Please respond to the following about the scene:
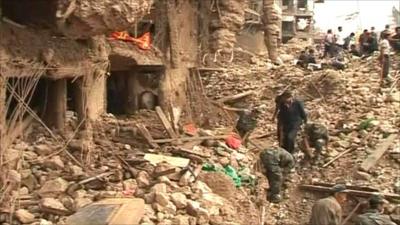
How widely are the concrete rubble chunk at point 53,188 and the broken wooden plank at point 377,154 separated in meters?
5.73

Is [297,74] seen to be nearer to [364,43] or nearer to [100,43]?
[364,43]

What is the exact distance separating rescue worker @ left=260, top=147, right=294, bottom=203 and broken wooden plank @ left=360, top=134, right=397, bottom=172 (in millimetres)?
2292

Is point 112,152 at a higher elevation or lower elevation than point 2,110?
lower

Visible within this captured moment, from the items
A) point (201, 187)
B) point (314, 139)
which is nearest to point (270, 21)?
point (314, 139)

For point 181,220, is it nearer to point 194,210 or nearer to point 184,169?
point 194,210

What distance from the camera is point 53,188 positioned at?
29.6ft

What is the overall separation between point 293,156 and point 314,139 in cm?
79

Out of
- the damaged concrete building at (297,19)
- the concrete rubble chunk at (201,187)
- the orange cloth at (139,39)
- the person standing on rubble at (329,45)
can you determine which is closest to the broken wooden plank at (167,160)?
the concrete rubble chunk at (201,187)

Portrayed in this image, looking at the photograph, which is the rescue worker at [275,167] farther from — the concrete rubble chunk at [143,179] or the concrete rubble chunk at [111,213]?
the concrete rubble chunk at [111,213]

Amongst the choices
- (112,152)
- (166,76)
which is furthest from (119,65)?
(112,152)

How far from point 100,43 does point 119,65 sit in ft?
9.94

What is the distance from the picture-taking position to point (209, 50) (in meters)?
18.2

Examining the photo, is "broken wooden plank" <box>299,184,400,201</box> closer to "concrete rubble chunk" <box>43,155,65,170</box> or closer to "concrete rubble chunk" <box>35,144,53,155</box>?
"concrete rubble chunk" <box>43,155,65,170</box>

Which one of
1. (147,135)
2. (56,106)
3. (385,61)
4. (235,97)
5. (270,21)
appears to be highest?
(270,21)
